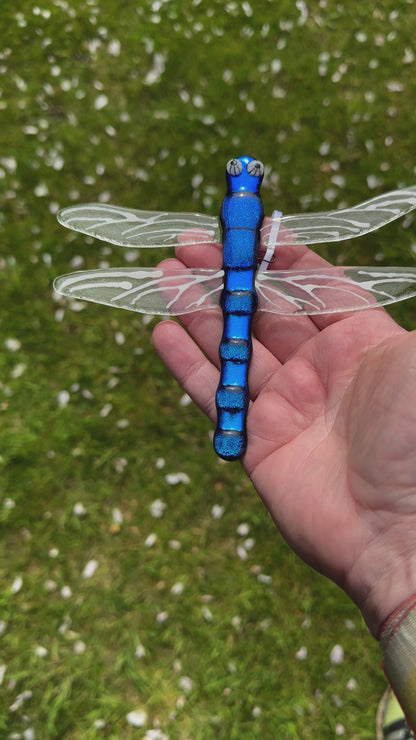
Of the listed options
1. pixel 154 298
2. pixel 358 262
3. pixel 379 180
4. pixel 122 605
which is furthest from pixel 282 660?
pixel 379 180

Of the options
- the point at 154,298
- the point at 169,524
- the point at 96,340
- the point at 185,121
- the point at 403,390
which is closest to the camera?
the point at 403,390

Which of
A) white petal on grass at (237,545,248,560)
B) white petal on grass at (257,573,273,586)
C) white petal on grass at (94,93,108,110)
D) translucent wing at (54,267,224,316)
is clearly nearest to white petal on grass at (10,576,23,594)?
white petal on grass at (237,545,248,560)

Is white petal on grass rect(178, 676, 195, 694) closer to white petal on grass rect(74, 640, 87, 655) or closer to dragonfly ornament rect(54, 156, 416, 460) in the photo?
white petal on grass rect(74, 640, 87, 655)

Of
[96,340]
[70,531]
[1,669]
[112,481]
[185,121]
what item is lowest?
[1,669]

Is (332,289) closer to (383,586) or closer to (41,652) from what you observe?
(383,586)

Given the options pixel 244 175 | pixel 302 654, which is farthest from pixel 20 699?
pixel 244 175

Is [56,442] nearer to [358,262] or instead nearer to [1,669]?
[1,669]
